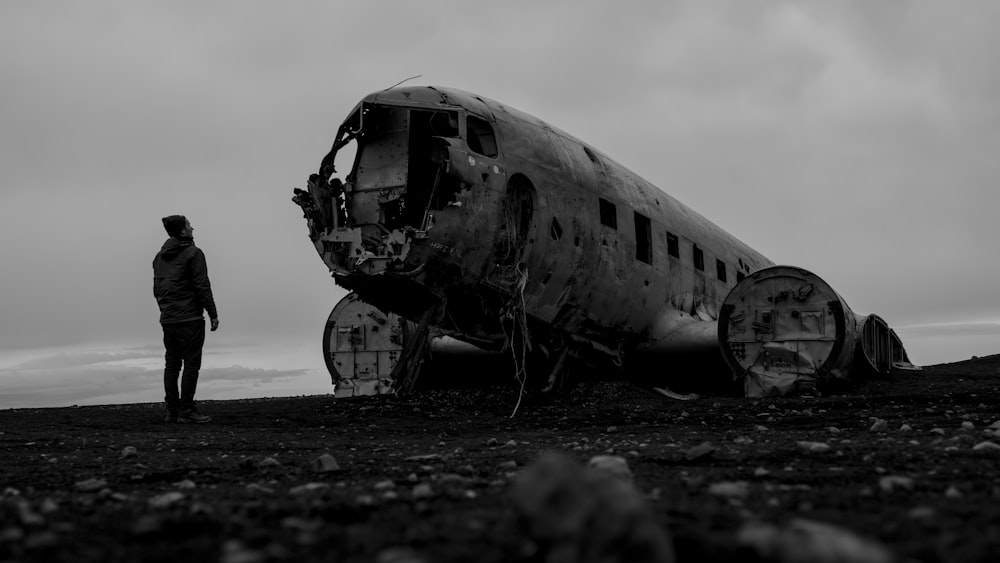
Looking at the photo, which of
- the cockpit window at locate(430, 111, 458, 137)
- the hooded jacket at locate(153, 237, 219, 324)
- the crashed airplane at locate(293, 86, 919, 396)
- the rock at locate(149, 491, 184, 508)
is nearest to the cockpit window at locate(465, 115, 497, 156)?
the crashed airplane at locate(293, 86, 919, 396)

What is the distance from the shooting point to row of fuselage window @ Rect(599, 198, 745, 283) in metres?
11.7

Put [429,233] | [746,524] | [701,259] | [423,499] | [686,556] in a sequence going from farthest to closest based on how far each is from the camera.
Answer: [701,259] < [429,233] < [423,499] < [746,524] < [686,556]

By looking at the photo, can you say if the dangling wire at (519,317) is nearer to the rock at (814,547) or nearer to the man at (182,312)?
the man at (182,312)

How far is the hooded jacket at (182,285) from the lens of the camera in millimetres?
10250

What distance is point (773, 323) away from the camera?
38.3 feet

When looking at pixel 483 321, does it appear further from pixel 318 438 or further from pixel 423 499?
pixel 423 499

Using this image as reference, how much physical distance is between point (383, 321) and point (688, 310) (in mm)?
5026

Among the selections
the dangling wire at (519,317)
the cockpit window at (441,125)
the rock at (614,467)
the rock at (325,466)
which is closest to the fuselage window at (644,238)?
the dangling wire at (519,317)

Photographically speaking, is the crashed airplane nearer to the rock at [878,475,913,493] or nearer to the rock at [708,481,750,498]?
the rock at [708,481,750,498]

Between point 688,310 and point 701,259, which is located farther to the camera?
point 701,259

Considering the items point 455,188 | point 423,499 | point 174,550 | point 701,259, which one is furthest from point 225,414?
point 174,550

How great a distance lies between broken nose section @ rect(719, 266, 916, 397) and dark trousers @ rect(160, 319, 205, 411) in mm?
6627

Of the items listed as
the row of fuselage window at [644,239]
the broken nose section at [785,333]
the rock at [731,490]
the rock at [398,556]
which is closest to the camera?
the rock at [398,556]

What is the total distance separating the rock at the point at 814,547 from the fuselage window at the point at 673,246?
11.6 m
